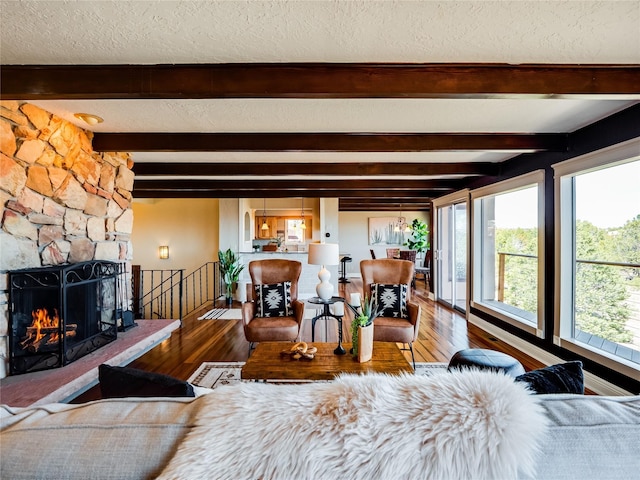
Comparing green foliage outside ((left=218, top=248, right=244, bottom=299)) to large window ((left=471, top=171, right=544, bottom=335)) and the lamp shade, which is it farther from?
large window ((left=471, top=171, right=544, bottom=335))

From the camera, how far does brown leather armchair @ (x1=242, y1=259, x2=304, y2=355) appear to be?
10.9 feet

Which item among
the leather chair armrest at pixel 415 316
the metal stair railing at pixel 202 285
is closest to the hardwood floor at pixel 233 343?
the leather chair armrest at pixel 415 316

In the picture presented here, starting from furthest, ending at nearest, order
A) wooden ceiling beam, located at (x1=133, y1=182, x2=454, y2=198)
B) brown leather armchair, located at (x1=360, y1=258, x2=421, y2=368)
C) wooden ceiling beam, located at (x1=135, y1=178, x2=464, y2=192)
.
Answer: wooden ceiling beam, located at (x1=133, y1=182, x2=454, y2=198) < wooden ceiling beam, located at (x1=135, y1=178, x2=464, y2=192) < brown leather armchair, located at (x1=360, y1=258, x2=421, y2=368)

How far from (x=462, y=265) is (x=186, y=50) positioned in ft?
19.3

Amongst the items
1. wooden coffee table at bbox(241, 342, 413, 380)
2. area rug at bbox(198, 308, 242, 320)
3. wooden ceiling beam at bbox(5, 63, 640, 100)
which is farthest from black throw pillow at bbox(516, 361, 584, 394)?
area rug at bbox(198, 308, 242, 320)

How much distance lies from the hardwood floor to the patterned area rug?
98mm

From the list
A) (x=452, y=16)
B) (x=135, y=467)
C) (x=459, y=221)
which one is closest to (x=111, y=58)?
(x=452, y=16)

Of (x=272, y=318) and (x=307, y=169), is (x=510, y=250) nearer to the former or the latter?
(x=307, y=169)

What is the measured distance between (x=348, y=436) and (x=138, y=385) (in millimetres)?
862

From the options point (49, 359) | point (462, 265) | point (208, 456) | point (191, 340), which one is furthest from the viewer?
point (462, 265)

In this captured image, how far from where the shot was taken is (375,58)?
6.07ft

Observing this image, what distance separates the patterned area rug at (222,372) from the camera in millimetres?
2844

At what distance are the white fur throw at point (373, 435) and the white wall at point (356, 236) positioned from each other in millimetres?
10171

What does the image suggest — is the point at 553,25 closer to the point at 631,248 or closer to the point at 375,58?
the point at 375,58
